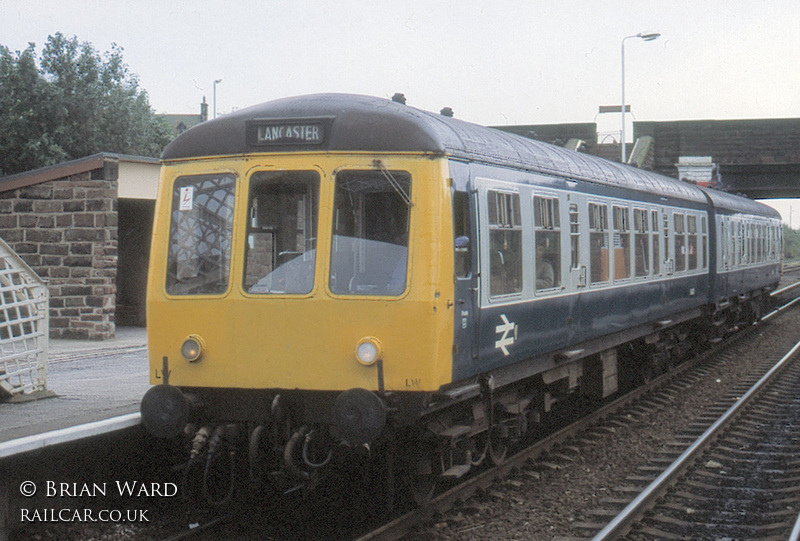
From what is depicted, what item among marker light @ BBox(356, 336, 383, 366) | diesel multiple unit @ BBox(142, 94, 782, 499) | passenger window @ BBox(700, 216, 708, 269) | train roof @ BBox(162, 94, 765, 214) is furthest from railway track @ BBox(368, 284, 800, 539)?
train roof @ BBox(162, 94, 765, 214)

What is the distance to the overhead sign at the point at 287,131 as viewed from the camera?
253 inches

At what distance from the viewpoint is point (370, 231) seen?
637cm

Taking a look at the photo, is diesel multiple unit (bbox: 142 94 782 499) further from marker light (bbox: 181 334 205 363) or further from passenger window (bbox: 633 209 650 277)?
passenger window (bbox: 633 209 650 277)

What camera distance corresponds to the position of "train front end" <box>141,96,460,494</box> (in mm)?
6172

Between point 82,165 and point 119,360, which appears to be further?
point 82,165

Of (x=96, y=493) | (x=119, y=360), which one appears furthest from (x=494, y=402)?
(x=119, y=360)

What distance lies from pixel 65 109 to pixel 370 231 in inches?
1244

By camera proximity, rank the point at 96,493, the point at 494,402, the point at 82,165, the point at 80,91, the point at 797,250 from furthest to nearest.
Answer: the point at 797,250
the point at 80,91
the point at 82,165
the point at 494,402
the point at 96,493

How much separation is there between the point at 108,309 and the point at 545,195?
8694mm

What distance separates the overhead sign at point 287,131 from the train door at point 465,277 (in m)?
0.99

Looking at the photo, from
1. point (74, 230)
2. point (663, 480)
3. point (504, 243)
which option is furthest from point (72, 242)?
point (663, 480)

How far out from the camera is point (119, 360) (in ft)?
39.1

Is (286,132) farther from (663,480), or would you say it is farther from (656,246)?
(656,246)

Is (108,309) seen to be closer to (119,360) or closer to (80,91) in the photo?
(119,360)
